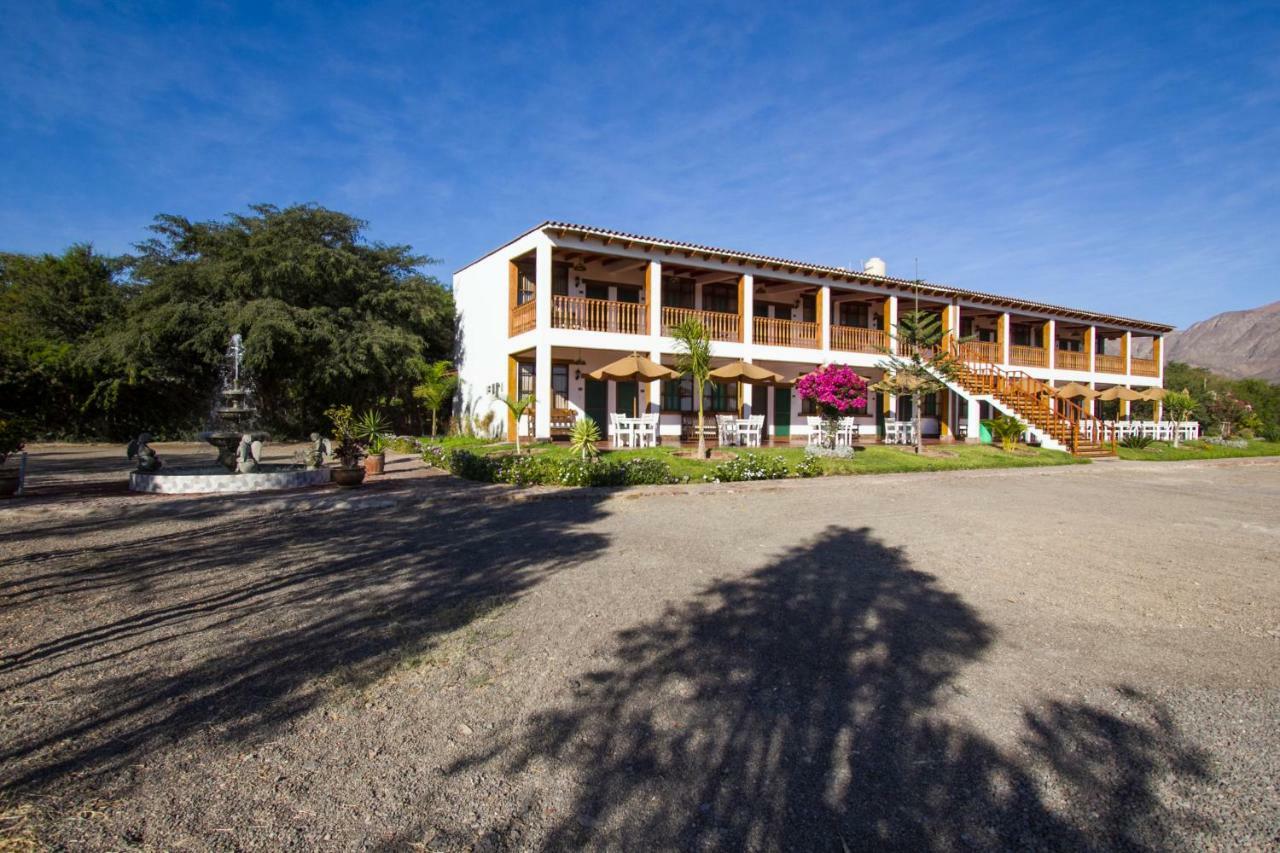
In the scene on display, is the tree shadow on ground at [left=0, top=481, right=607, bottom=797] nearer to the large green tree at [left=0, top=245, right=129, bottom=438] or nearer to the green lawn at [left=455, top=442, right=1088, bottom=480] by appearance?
the green lawn at [left=455, top=442, right=1088, bottom=480]

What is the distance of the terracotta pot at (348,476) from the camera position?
10.8m

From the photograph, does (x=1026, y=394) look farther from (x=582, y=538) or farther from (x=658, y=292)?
(x=582, y=538)

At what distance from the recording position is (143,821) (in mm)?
2164

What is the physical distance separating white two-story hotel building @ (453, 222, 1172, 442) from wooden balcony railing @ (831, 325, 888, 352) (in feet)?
0.17

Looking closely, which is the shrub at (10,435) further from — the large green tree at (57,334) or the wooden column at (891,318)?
the wooden column at (891,318)

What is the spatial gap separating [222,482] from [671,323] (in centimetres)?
1195

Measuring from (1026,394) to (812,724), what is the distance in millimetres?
22432

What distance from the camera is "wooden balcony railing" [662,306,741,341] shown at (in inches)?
742

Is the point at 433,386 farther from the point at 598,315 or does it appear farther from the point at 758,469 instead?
the point at 758,469

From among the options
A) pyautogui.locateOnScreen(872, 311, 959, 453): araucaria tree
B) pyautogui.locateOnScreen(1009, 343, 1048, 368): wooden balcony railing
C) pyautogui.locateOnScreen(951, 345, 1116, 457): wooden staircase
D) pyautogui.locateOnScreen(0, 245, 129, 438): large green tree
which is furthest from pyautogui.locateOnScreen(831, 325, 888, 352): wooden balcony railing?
pyautogui.locateOnScreen(0, 245, 129, 438): large green tree

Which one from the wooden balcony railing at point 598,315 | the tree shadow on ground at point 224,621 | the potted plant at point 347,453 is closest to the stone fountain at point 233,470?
the potted plant at point 347,453

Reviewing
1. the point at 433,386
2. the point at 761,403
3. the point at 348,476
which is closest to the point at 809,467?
the point at 348,476

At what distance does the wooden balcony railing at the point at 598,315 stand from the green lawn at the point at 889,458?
330cm

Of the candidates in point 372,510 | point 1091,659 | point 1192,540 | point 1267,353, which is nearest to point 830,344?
point 1192,540
